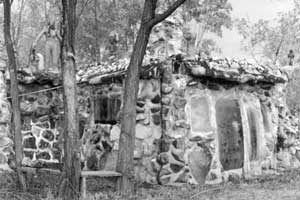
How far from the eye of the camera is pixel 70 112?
634cm

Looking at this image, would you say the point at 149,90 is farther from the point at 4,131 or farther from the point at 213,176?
the point at 4,131

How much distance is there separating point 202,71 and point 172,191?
89.7 inches

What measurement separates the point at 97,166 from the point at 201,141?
6.80 feet

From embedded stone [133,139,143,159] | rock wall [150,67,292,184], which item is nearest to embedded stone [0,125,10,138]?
embedded stone [133,139,143,159]

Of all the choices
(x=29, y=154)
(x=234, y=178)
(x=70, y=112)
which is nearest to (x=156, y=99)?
(x=234, y=178)

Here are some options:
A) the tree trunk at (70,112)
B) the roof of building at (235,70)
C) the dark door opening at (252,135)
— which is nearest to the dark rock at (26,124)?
the tree trunk at (70,112)

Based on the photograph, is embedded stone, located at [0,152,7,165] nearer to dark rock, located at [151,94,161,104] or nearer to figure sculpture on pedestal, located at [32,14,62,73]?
figure sculpture on pedestal, located at [32,14,62,73]

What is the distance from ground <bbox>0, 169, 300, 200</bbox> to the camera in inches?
261

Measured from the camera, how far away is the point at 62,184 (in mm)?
6219

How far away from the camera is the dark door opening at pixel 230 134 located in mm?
8633

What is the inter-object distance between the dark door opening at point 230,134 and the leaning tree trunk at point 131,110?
2.34 m

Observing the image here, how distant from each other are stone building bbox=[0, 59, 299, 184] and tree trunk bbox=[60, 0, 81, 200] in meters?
1.51

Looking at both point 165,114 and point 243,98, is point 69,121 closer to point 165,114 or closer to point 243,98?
point 165,114

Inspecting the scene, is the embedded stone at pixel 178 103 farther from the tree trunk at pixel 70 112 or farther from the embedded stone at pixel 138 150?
the tree trunk at pixel 70 112
